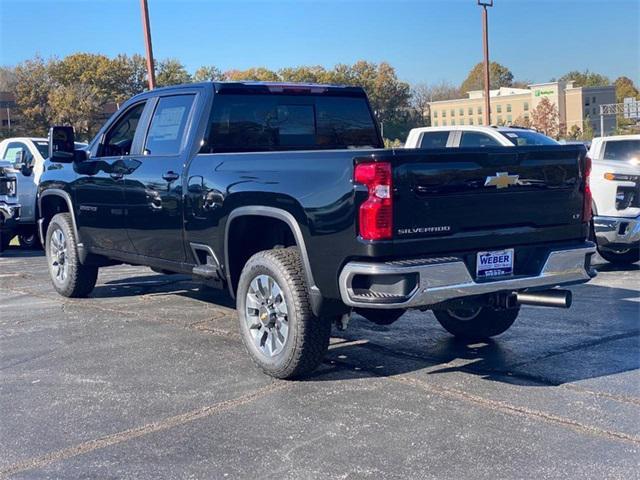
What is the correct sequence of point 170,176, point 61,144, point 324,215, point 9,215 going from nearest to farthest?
point 324,215 → point 170,176 → point 61,144 → point 9,215

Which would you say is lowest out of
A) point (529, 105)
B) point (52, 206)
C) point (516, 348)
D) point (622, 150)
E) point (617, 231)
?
point (516, 348)

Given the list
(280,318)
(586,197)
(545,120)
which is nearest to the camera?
(280,318)

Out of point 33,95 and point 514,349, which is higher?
point 33,95

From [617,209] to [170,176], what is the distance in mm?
6516

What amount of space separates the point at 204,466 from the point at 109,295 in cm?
529

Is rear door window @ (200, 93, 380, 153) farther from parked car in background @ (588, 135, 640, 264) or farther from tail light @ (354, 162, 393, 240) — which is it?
parked car in background @ (588, 135, 640, 264)

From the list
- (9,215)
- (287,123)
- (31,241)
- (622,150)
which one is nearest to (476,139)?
(622,150)

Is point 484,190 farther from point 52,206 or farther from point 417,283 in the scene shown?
point 52,206

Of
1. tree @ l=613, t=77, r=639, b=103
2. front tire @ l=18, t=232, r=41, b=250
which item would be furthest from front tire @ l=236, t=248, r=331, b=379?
tree @ l=613, t=77, r=639, b=103

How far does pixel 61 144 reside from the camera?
7938 mm

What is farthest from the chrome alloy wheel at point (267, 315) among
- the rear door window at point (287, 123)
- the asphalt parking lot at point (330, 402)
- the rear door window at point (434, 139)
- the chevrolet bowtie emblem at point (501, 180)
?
the rear door window at point (434, 139)

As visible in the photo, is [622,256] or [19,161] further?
[19,161]

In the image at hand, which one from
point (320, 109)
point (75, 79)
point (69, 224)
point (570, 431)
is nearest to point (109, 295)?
point (69, 224)

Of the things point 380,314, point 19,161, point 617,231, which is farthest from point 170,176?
point 19,161
